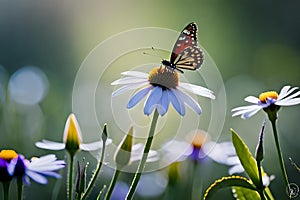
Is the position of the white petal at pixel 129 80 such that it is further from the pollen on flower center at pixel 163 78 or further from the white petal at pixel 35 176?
the white petal at pixel 35 176

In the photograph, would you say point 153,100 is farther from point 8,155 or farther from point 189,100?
point 8,155

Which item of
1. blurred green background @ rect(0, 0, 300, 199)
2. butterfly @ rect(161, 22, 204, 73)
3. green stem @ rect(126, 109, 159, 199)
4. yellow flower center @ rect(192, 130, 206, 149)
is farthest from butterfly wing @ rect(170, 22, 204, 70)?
blurred green background @ rect(0, 0, 300, 199)

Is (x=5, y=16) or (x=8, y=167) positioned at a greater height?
(x=5, y=16)

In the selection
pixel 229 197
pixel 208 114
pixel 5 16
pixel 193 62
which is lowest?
pixel 229 197

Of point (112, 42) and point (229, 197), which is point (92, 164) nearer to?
point (229, 197)

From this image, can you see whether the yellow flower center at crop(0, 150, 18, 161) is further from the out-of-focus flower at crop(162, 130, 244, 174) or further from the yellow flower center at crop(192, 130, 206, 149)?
the yellow flower center at crop(192, 130, 206, 149)

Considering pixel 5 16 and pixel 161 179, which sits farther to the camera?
pixel 5 16

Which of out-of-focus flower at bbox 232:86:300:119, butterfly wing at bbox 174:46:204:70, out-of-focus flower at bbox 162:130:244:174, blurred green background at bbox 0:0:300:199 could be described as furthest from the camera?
blurred green background at bbox 0:0:300:199

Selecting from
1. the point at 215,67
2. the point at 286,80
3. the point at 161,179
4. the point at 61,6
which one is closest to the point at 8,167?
the point at 161,179
